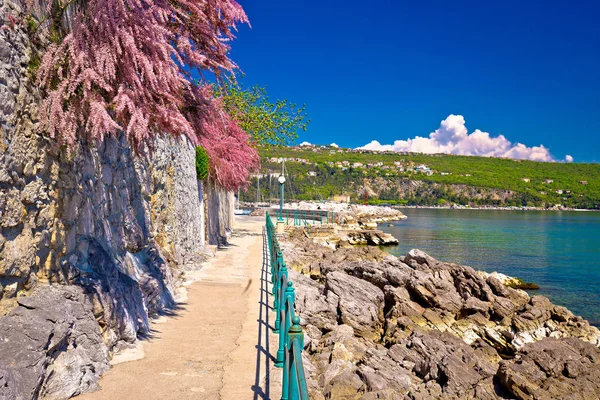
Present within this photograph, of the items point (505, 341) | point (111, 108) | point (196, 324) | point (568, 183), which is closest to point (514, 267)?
point (505, 341)

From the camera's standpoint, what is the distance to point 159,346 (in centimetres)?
657

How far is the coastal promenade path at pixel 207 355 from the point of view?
5.11m

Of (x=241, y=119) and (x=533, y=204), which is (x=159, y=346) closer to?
(x=241, y=119)

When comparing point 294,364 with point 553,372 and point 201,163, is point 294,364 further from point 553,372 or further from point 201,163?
point 201,163

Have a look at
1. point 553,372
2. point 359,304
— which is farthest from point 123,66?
point 553,372

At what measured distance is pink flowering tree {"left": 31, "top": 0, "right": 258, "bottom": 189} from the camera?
16.2 feet

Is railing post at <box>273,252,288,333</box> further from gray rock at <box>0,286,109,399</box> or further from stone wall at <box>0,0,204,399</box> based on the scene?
gray rock at <box>0,286,109,399</box>

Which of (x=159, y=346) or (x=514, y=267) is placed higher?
(x=159, y=346)

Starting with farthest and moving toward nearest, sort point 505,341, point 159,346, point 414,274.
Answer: point 414,274 → point 505,341 → point 159,346

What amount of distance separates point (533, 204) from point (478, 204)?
17.2 meters

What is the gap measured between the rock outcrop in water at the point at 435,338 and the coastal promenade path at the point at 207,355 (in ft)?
3.15

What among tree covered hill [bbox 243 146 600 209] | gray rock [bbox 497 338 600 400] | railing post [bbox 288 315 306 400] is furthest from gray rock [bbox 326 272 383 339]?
tree covered hill [bbox 243 146 600 209]

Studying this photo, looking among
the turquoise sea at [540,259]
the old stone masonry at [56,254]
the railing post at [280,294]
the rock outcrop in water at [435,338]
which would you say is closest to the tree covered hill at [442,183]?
the turquoise sea at [540,259]

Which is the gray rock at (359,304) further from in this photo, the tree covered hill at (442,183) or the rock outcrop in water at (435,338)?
the tree covered hill at (442,183)
